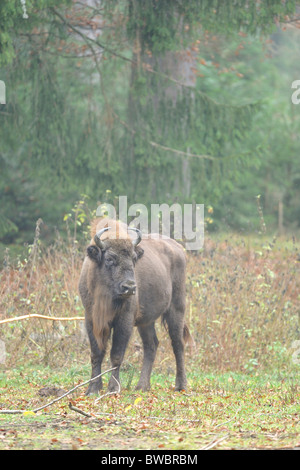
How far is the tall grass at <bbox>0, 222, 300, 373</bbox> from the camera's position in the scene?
474 inches

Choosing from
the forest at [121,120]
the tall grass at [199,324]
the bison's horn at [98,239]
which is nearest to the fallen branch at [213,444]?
the bison's horn at [98,239]

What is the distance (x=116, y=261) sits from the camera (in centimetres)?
955

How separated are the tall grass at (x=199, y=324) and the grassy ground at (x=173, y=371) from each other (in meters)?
0.02

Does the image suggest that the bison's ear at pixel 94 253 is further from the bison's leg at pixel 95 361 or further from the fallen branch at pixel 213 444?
the fallen branch at pixel 213 444

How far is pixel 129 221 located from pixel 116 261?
24.0 feet

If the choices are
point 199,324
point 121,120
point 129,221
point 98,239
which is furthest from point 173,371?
point 121,120

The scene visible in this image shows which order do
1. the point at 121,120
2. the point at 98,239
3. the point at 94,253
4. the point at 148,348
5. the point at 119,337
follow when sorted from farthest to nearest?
the point at 121,120 → the point at 148,348 → the point at 119,337 → the point at 94,253 → the point at 98,239

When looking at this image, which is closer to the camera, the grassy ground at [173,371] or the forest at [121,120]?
the grassy ground at [173,371]

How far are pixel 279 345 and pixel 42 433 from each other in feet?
21.2

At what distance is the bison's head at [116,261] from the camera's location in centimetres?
943

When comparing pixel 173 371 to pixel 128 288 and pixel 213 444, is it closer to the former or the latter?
pixel 128 288

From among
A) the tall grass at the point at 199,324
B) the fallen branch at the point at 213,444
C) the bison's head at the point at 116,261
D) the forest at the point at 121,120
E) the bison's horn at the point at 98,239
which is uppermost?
the forest at the point at 121,120
